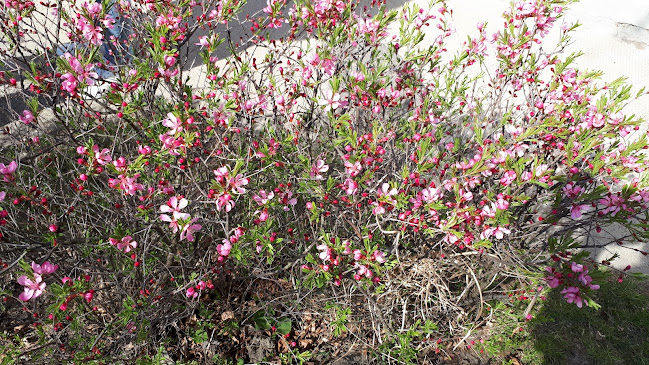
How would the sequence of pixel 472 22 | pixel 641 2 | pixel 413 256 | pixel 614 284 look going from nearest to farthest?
pixel 413 256
pixel 614 284
pixel 472 22
pixel 641 2

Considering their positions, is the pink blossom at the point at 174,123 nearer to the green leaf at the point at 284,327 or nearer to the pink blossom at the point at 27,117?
the pink blossom at the point at 27,117

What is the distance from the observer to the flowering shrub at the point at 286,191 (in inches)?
79.8

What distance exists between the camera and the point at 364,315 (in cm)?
265

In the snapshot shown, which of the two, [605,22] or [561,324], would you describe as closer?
[561,324]

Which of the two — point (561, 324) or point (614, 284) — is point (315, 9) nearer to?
point (561, 324)

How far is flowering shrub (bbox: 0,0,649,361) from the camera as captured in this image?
2027mm

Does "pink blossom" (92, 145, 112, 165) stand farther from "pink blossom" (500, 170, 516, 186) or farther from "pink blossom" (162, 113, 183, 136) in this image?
"pink blossom" (500, 170, 516, 186)

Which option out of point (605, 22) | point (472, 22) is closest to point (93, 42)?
point (472, 22)

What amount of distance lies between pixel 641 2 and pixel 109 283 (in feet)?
30.8

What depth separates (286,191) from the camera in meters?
2.30

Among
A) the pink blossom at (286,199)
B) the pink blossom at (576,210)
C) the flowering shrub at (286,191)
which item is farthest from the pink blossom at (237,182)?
the pink blossom at (576,210)

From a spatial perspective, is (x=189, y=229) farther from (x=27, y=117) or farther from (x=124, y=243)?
(x=27, y=117)

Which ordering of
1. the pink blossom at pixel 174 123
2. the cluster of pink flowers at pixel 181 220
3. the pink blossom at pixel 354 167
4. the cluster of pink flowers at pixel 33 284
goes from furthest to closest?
the pink blossom at pixel 354 167
the pink blossom at pixel 174 123
the cluster of pink flowers at pixel 181 220
the cluster of pink flowers at pixel 33 284

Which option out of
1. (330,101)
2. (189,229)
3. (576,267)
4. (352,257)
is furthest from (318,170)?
(576,267)
